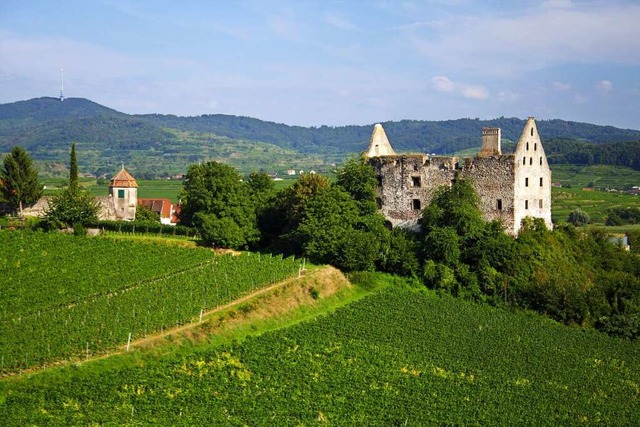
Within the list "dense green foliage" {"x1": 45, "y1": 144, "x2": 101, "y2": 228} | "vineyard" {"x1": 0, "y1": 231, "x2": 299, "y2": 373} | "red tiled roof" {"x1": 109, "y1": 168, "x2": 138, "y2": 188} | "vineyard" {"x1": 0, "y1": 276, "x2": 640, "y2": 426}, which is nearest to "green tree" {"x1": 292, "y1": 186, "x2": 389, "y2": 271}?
"vineyard" {"x1": 0, "y1": 231, "x2": 299, "y2": 373}

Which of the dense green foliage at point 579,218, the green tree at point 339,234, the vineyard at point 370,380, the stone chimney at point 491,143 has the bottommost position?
the vineyard at point 370,380

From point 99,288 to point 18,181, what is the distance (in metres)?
24.0

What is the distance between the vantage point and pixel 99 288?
4319 cm

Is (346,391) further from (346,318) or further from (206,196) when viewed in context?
(206,196)

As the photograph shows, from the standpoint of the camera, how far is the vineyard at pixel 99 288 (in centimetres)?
3588

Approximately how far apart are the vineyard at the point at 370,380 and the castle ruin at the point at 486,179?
9.09 meters

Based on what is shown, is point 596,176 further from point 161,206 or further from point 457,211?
point 457,211

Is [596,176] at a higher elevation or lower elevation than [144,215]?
higher

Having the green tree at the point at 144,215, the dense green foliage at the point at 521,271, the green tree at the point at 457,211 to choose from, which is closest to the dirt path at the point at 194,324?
the dense green foliage at the point at 521,271

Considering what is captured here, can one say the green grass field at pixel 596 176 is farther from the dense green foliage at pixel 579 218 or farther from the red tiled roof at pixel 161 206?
the red tiled roof at pixel 161 206

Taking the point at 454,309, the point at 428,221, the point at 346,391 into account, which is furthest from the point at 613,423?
the point at 428,221

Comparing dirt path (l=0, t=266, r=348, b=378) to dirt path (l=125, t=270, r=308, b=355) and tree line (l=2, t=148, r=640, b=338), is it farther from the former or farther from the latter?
tree line (l=2, t=148, r=640, b=338)

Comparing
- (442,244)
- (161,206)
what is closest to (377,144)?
(442,244)

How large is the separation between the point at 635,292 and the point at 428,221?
11.9m
